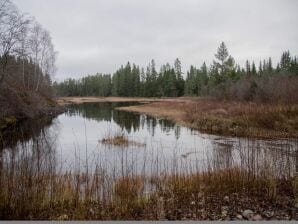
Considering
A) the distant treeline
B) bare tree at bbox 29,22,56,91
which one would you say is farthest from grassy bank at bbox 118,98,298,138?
bare tree at bbox 29,22,56,91

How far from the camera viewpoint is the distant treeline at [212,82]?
3217 centimetres

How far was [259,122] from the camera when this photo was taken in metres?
18.9

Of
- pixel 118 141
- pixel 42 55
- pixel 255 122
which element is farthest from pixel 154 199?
pixel 42 55

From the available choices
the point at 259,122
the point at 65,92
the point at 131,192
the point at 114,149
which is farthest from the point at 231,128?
the point at 65,92

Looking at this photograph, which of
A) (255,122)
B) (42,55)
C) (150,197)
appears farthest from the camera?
(42,55)

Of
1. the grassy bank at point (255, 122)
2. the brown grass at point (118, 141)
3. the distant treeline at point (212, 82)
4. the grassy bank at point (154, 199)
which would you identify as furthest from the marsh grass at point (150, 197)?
the distant treeline at point (212, 82)

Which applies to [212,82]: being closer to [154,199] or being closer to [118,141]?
[118,141]

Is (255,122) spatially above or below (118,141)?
above

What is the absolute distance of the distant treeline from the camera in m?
32.2

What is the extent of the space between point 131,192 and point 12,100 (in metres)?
20.8

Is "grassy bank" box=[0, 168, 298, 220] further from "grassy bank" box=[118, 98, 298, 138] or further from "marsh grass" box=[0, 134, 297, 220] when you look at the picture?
"grassy bank" box=[118, 98, 298, 138]

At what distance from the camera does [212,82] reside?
57938mm

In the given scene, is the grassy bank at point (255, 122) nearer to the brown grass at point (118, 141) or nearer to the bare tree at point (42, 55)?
the brown grass at point (118, 141)

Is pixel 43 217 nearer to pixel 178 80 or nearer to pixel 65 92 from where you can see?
pixel 178 80
